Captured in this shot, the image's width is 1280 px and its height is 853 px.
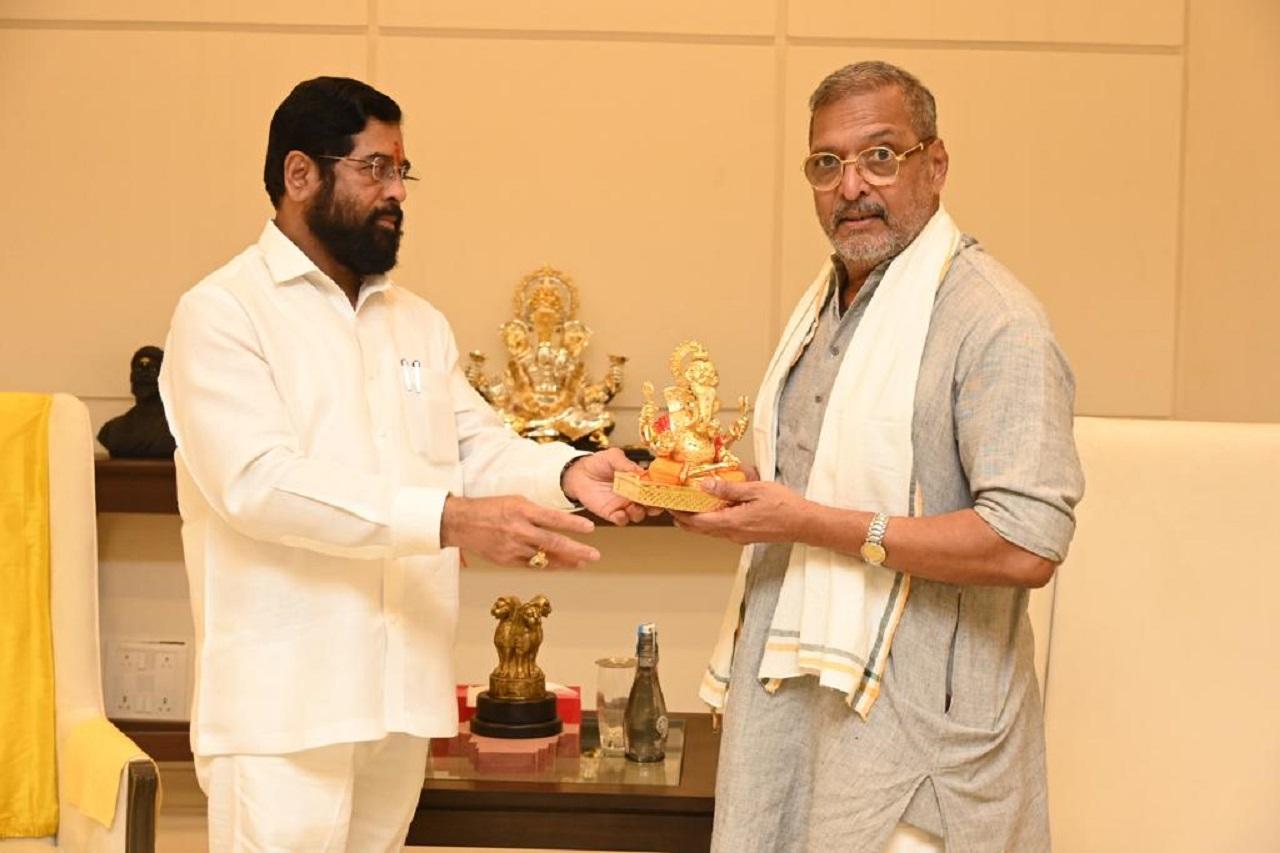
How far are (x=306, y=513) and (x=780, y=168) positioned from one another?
1.93 meters

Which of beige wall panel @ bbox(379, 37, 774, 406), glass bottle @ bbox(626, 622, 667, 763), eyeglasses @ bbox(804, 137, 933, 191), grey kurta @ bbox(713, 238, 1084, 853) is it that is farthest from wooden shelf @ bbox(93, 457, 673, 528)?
eyeglasses @ bbox(804, 137, 933, 191)

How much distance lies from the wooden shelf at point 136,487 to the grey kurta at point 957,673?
1.38m

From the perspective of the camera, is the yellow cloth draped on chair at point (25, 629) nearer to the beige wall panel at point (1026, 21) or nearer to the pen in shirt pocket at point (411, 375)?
the pen in shirt pocket at point (411, 375)

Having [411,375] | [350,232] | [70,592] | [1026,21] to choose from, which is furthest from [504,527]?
[1026,21]

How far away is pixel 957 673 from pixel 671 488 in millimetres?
481

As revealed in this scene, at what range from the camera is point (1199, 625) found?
2793 mm

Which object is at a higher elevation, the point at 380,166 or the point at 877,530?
the point at 380,166

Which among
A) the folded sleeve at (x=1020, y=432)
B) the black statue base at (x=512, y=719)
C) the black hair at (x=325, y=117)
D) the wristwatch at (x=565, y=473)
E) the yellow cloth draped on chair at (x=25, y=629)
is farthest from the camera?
the black statue base at (x=512, y=719)

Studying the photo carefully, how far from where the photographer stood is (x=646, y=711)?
2.97 metres

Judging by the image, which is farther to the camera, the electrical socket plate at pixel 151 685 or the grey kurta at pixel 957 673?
the electrical socket plate at pixel 151 685

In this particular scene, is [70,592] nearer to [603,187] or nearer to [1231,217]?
[603,187]

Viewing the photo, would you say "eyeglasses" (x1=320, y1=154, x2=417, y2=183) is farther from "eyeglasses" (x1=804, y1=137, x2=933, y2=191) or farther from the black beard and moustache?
"eyeglasses" (x1=804, y1=137, x2=933, y2=191)

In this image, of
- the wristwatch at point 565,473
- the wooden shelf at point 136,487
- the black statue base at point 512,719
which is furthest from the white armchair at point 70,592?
the wristwatch at point 565,473

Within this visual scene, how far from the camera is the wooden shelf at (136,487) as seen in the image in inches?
143
